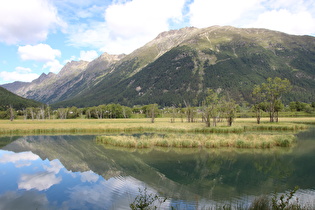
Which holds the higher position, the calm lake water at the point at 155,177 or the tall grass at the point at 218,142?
the tall grass at the point at 218,142

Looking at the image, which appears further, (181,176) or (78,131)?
(78,131)

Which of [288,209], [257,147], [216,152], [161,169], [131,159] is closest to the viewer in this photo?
[288,209]

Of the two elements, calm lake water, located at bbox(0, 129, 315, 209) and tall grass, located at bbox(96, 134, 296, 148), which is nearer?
calm lake water, located at bbox(0, 129, 315, 209)

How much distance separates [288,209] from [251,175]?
33.3 feet

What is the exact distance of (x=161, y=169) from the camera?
2467cm

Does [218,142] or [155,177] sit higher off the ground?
[218,142]

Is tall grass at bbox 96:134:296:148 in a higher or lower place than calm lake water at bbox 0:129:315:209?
higher

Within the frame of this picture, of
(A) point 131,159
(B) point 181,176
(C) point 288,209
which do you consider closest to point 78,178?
(A) point 131,159

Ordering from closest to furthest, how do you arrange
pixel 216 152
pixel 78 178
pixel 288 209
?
pixel 288 209 < pixel 78 178 < pixel 216 152

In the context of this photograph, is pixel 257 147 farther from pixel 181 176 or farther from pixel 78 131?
pixel 78 131

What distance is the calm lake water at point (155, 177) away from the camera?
16.7 m

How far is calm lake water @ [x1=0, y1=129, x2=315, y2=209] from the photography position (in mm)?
16688

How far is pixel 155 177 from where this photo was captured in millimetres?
21875

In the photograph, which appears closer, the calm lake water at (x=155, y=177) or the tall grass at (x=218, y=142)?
the calm lake water at (x=155, y=177)
